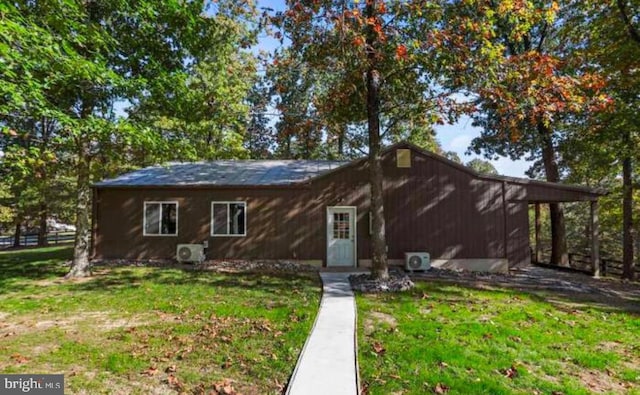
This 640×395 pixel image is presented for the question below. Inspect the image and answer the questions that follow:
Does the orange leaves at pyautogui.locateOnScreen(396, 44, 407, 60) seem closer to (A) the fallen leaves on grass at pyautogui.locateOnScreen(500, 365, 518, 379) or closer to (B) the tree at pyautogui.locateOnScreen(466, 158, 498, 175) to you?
(A) the fallen leaves on grass at pyautogui.locateOnScreen(500, 365, 518, 379)

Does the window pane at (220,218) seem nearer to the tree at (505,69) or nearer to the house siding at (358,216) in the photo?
the house siding at (358,216)

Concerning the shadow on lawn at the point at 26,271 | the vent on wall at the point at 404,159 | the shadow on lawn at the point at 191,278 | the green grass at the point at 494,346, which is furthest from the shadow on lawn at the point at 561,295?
the shadow on lawn at the point at 26,271

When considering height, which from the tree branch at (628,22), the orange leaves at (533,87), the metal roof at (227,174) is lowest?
the metal roof at (227,174)

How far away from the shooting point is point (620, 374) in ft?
15.2

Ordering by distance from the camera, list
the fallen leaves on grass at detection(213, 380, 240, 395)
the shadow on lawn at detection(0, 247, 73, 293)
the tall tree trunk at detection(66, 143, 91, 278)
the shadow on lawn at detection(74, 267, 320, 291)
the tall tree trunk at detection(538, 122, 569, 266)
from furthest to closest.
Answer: the tall tree trunk at detection(538, 122, 569, 266), the tall tree trunk at detection(66, 143, 91, 278), the shadow on lawn at detection(0, 247, 73, 293), the shadow on lawn at detection(74, 267, 320, 291), the fallen leaves on grass at detection(213, 380, 240, 395)

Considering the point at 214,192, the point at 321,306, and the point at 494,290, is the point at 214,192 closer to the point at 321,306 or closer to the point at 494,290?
the point at 321,306

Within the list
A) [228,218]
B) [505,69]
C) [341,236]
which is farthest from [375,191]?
[228,218]

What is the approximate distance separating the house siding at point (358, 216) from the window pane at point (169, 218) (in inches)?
8.1

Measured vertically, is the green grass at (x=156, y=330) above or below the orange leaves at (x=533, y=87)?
below

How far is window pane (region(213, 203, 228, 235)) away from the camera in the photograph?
1354cm

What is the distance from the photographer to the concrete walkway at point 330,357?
400 cm

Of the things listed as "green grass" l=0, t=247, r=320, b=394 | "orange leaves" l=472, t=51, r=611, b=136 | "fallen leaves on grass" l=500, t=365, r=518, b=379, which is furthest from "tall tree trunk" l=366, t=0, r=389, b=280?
"fallen leaves on grass" l=500, t=365, r=518, b=379

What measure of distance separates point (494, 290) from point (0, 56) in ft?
35.9

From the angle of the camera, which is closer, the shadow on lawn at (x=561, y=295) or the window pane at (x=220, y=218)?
the shadow on lawn at (x=561, y=295)
